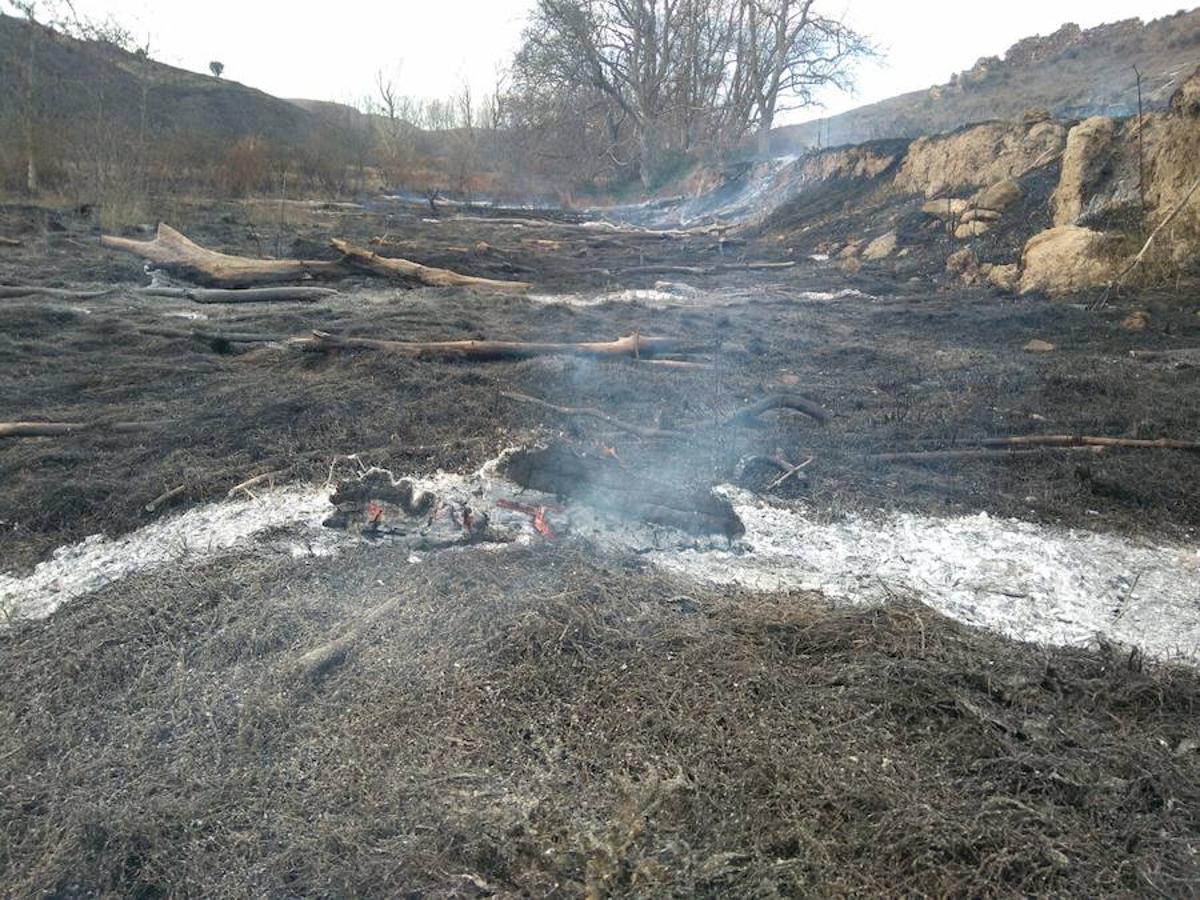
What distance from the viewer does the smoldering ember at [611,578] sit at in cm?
194

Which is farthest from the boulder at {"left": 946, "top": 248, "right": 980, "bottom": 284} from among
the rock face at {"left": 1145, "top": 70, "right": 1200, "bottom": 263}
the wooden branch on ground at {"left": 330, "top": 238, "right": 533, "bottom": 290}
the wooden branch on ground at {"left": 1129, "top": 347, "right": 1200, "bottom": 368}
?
the wooden branch on ground at {"left": 330, "top": 238, "right": 533, "bottom": 290}

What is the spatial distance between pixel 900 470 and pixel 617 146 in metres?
35.5

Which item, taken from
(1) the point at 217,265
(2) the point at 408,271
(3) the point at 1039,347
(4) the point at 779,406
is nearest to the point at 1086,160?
(3) the point at 1039,347

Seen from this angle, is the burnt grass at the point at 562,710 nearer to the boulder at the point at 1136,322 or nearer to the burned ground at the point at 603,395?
the burned ground at the point at 603,395

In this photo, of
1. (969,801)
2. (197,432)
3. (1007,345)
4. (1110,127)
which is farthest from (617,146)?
(969,801)

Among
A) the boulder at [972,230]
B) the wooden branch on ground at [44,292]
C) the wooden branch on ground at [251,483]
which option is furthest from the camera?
the boulder at [972,230]

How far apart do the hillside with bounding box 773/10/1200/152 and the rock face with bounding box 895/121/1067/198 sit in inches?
209

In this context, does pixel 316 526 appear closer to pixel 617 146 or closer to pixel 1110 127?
pixel 1110 127

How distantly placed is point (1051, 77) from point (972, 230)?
Result: 24.0m

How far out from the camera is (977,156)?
14203mm

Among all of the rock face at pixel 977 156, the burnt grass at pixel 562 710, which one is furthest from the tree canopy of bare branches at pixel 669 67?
the burnt grass at pixel 562 710

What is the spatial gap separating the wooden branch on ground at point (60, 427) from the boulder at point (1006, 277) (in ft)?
32.5

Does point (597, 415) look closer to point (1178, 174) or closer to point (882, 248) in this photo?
point (1178, 174)

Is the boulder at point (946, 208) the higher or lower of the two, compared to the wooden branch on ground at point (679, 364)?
higher
